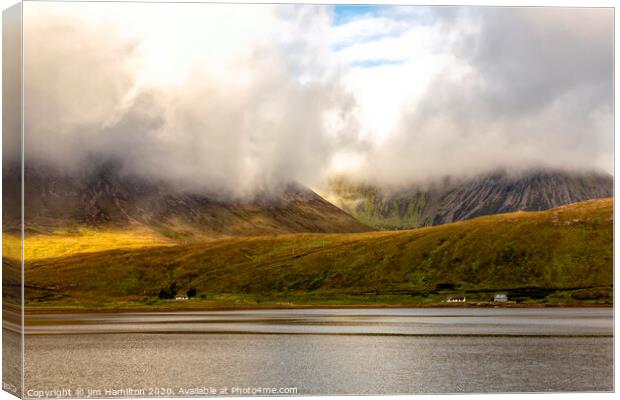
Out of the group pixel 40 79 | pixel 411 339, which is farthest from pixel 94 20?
pixel 411 339

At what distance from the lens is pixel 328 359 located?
257 ft

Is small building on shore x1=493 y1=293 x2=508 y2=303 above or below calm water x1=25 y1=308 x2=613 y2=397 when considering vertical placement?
above

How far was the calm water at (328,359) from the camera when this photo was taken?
217 feet

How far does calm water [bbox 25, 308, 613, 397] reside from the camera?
217ft

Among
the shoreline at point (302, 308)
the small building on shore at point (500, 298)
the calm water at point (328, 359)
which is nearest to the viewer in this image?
the calm water at point (328, 359)

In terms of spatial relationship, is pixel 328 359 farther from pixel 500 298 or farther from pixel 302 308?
pixel 500 298

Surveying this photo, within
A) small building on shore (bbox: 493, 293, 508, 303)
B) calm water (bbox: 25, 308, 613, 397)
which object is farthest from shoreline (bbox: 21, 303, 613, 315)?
calm water (bbox: 25, 308, 613, 397)

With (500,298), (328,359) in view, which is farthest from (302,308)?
(328,359)

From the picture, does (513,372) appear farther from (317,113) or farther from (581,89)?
(317,113)

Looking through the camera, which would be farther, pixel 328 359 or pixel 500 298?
pixel 500 298

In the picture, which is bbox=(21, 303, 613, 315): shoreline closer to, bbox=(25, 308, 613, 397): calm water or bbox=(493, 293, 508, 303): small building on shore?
bbox=(493, 293, 508, 303): small building on shore

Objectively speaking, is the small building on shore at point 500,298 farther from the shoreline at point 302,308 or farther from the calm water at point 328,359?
the calm water at point 328,359

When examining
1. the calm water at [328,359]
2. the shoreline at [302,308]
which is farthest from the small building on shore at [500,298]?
the calm water at [328,359]

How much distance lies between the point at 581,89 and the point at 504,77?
18.5m
